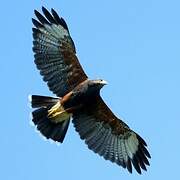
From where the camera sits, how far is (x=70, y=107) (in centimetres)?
1576

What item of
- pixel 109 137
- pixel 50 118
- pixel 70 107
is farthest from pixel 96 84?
pixel 109 137

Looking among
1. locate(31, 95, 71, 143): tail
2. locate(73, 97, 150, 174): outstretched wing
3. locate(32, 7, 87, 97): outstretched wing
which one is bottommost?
locate(73, 97, 150, 174): outstretched wing

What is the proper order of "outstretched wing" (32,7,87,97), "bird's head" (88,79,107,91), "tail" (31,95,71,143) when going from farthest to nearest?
"outstretched wing" (32,7,87,97) → "tail" (31,95,71,143) → "bird's head" (88,79,107,91)

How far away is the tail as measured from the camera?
1581 centimetres

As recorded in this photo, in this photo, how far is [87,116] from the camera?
16.3m

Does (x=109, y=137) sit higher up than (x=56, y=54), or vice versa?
(x=56, y=54)

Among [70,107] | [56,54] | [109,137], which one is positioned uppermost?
[56,54]

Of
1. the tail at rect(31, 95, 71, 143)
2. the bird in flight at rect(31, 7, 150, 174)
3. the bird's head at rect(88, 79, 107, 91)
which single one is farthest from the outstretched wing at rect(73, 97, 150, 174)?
the bird's head at rect(88, 79, 107, 91)

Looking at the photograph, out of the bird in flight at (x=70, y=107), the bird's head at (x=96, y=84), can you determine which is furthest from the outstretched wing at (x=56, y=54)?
the bird's head at (x=96, y=84)

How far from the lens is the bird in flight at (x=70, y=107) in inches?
623

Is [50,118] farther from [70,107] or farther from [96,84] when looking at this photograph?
[96,84]

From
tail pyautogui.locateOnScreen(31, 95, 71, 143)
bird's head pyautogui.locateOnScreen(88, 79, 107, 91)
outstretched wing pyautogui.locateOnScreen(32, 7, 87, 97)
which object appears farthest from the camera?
outstretched wing pyautogui.locateOnScreen(32, 7, 87, 97)

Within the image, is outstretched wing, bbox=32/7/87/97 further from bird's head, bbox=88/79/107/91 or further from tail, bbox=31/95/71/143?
bird's head, bbox=88/79/107/91

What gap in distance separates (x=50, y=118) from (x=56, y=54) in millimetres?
1516
